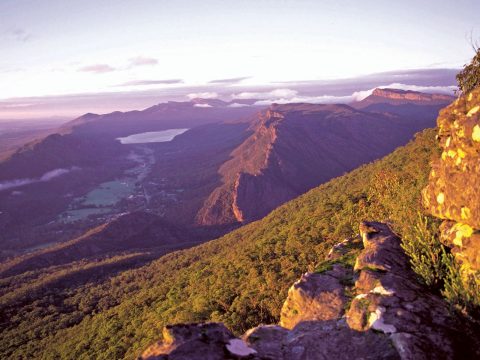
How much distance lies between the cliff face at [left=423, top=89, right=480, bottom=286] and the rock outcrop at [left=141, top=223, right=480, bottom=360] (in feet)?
8.29

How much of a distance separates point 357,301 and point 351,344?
227 cm

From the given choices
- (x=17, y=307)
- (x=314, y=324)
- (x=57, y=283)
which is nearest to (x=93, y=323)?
(x=17, y=307)

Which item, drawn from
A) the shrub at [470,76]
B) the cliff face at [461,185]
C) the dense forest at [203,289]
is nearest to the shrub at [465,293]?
the cliff face at [461,185]

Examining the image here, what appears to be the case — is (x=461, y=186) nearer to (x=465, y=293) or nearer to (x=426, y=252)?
(x=426, y=252)

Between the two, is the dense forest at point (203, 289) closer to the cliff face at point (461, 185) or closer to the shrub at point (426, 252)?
the shrub at point (426, 252)

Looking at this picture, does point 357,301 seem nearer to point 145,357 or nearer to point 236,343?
point 236,343

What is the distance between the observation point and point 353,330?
14.8m

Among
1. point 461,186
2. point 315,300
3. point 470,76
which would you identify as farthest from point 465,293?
point 470,76

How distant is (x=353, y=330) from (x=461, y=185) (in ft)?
29.2

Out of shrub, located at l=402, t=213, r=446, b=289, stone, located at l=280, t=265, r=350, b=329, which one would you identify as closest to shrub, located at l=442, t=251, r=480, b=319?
shrub, located at l=402, t=213, r=446, b=289

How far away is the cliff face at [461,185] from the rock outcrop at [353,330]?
253cm

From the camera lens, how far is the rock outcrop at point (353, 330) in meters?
13.1

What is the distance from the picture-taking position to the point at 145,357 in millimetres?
12602

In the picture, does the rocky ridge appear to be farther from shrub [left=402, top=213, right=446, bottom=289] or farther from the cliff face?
shrub [left=402, top=213, right=446, bottom=289]
